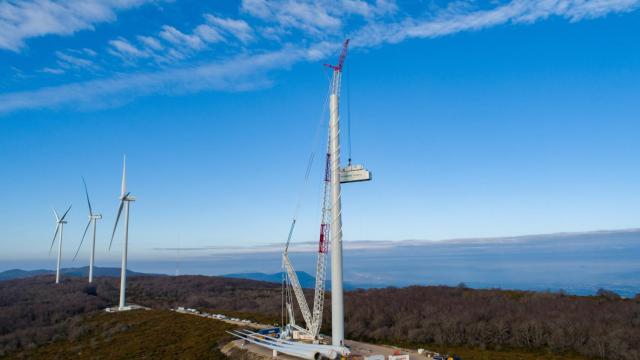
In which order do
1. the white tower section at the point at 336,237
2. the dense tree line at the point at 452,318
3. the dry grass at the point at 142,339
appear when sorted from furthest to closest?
1. the dry grass at the point at 142,339
2. the dense tree line at the point at 452,318
3. the white tower section at the point at 336,237

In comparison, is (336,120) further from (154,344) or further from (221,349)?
(154,344)

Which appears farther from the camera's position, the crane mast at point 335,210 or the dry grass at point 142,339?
the dry grass at point 142,339

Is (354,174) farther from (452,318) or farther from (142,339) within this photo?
(142,339)

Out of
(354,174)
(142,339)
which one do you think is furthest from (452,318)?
(142,339)

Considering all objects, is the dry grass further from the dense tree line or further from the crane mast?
the crane mast

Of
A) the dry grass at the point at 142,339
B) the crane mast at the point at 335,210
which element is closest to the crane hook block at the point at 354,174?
the crane mast at the point at 335,210

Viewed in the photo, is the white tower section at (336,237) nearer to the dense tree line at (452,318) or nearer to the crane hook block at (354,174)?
the crane hook block at (354,174)

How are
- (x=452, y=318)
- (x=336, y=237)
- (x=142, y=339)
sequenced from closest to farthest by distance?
(x=336, y=237) → (x=452, y=318) → (x=142, y=339)

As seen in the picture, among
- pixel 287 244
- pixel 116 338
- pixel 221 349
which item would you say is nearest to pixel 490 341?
pixel 287 244
